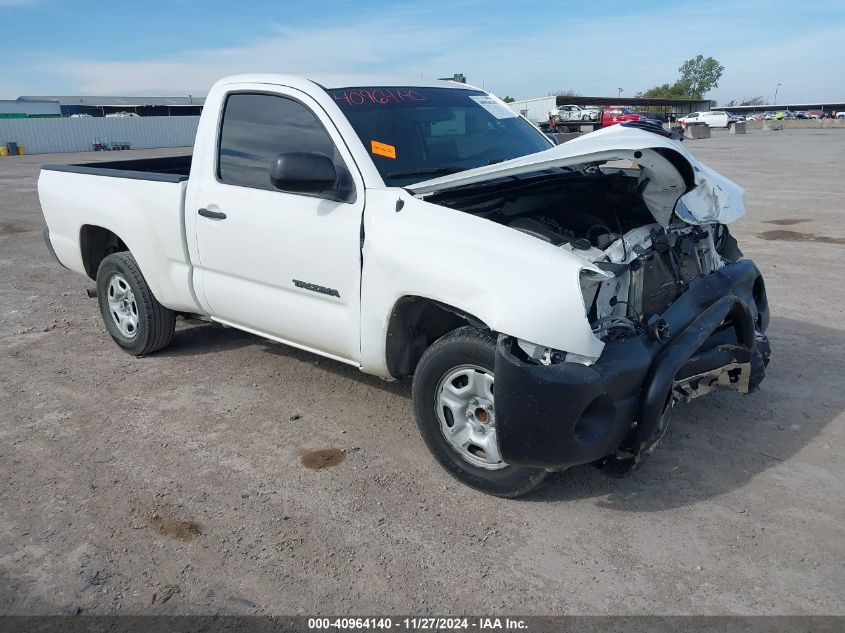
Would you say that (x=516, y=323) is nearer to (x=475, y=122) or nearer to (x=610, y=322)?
(x=610, y=322)

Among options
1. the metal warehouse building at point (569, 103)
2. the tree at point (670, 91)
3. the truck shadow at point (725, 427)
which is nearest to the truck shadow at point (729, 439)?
the truck shadow at point (725, 427)

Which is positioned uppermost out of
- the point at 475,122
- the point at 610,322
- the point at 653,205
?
the point at 475,122

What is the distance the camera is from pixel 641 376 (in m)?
3.15

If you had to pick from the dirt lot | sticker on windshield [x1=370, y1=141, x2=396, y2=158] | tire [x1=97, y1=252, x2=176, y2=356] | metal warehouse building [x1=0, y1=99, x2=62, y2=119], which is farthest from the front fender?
metal warehouse building [x1=0, y1=99, x2=62, y2=119]

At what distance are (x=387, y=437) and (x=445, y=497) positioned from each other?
2.35 feet

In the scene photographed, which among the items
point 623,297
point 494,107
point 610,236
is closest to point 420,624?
point 623,297

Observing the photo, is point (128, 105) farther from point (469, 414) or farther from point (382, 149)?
point (469, 414)

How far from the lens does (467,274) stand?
3.22 metres

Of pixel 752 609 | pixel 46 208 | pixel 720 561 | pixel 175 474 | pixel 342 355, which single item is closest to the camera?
pixel 752 609

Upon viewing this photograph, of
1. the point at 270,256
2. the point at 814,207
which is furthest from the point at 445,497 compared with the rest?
the point at 814,207

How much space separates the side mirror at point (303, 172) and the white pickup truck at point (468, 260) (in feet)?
0.03

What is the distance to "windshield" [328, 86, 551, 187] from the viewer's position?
4039 mm

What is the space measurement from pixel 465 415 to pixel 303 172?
1459mm

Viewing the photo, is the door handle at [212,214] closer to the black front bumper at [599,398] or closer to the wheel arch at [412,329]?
the wheel arch at [412,329]
